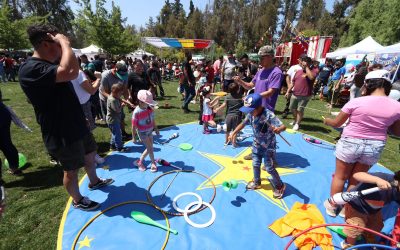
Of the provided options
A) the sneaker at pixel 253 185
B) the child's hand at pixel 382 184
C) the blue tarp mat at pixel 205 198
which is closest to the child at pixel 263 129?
the sneaker at pixel 253 185

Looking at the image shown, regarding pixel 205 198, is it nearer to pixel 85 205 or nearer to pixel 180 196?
pixel 180 196

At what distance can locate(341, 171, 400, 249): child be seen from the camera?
104 inches

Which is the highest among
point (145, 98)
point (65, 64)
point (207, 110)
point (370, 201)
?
point (65, 64)

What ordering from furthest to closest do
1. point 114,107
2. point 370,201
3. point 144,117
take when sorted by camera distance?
point 114,107 < point 144,117 < point 370,201

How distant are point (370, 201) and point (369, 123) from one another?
42.0 inches

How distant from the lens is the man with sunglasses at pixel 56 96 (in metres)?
2.64

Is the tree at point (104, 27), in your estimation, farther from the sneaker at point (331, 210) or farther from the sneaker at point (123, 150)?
the sneaker at point (331, 210)

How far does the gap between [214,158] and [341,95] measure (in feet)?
34.4

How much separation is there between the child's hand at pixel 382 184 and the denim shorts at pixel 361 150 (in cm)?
82

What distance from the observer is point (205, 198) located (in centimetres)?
424

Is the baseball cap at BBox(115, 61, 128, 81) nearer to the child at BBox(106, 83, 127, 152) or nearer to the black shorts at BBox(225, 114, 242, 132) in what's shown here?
the child at BBox(106, 83, 127, 152)

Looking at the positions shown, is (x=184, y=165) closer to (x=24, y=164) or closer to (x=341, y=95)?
(x=24, y=164)

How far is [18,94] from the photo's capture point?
525 inches

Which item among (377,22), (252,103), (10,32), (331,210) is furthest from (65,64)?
(377,22)
